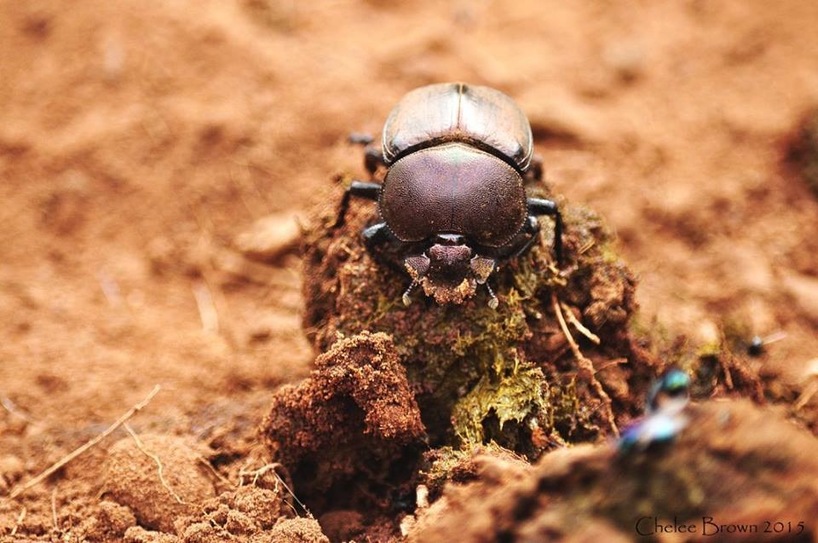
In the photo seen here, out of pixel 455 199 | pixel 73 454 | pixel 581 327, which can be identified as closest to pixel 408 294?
pixel 455 199

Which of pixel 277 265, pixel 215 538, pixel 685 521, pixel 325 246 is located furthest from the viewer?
pixel 277 265

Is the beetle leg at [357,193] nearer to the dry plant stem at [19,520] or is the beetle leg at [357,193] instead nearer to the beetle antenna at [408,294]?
the beetle antenna at [408,294]

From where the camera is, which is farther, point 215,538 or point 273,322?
point 273,322

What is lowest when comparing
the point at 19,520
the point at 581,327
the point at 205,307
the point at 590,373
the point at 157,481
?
the point at 205,307

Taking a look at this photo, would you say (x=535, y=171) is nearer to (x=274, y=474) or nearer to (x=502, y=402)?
(x=502, y=402)

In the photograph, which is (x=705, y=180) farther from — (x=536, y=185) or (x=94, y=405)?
(x=94, y=405)

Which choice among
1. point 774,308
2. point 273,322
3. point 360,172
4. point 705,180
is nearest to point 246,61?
point 360,172

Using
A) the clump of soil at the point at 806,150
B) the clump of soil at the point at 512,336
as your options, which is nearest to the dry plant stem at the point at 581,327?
the clump of soil at the point at 512,336
